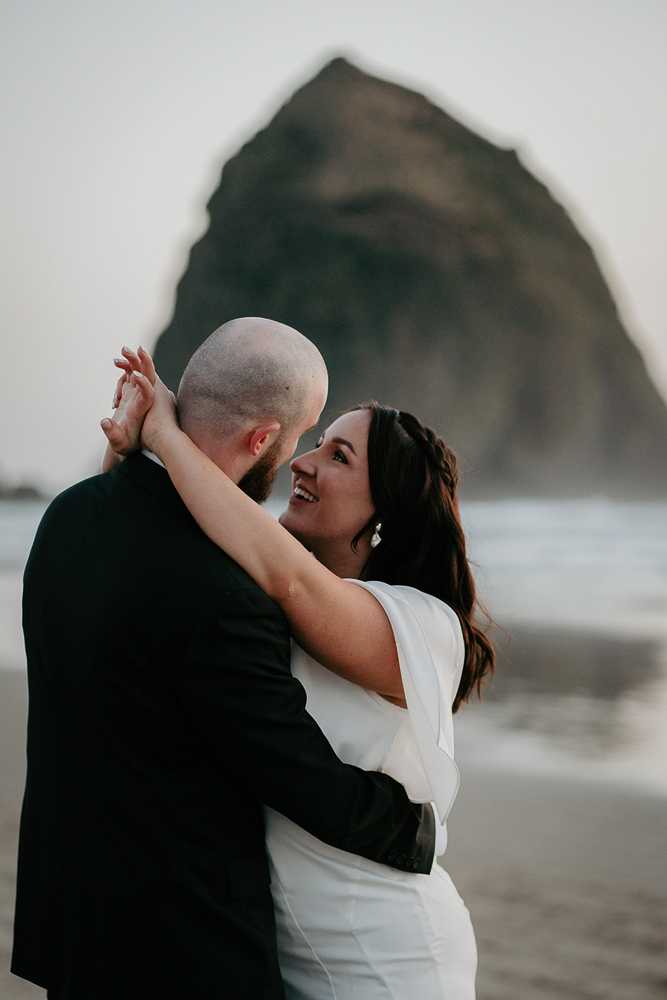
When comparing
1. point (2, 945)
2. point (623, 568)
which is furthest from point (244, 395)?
point (623, 568)

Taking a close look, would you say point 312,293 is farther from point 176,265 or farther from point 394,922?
point 394,922

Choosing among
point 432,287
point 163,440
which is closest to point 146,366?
point 163,440

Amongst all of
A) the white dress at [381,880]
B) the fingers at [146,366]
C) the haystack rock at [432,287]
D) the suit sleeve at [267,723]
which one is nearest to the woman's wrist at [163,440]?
the fingers at [146,366]

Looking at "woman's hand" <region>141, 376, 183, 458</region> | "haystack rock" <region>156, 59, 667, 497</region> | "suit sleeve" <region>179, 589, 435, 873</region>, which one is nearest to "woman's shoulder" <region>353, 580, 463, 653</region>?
"suit sleeve" <region>179, 589, 435, 873</region>

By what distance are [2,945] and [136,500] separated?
2.78 m

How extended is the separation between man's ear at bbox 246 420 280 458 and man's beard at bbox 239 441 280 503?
2cm

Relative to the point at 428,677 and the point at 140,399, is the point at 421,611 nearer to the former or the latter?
the point at 428,677

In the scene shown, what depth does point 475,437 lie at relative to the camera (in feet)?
154

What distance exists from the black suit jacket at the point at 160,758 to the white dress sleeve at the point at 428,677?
0.24 meters

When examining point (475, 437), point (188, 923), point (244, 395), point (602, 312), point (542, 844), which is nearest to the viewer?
point (188, 923)

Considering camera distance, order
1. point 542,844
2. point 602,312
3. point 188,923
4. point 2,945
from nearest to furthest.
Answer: point 188,923 → point 2,945 → point 542,844 → point 602,312

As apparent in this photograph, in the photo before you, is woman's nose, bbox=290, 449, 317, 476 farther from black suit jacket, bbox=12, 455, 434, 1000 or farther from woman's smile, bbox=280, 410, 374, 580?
black suit jacket, bbox=12, 455, 434, 1000

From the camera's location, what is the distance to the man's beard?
1636mm

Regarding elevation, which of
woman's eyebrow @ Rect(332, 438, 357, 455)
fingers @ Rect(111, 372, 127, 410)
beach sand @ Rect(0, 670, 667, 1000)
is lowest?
beach sand @ Rect(0, 670, 667, 1000)
